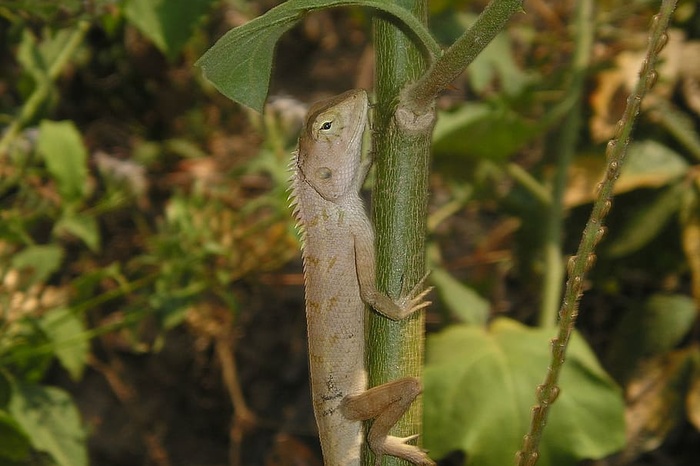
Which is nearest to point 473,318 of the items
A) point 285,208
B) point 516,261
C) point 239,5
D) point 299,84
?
point 516,261

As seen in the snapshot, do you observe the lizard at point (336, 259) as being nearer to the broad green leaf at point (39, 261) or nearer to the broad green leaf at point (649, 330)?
the broad green leaf at point (39, 261)

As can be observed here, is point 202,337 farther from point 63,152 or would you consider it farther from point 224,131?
point 63,152

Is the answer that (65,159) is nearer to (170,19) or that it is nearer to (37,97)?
(37,97)

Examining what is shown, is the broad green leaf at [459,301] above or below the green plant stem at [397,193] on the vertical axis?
below

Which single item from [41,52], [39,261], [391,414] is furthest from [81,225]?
[391,414]

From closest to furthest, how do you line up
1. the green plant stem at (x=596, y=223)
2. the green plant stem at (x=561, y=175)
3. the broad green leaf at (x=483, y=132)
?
the green plant stem at (x=596, y=223)
the broad green leaf at (x=483, y=132)
the green plant stem at (x=561, y=175)

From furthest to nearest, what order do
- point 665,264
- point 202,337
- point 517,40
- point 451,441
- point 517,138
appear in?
point 517,40
point 202,337
point 665,264
point 517,138
point 451,441

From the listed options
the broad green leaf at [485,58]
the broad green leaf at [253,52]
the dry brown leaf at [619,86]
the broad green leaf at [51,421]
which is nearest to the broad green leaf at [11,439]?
the broad green leaf at [51,421]
